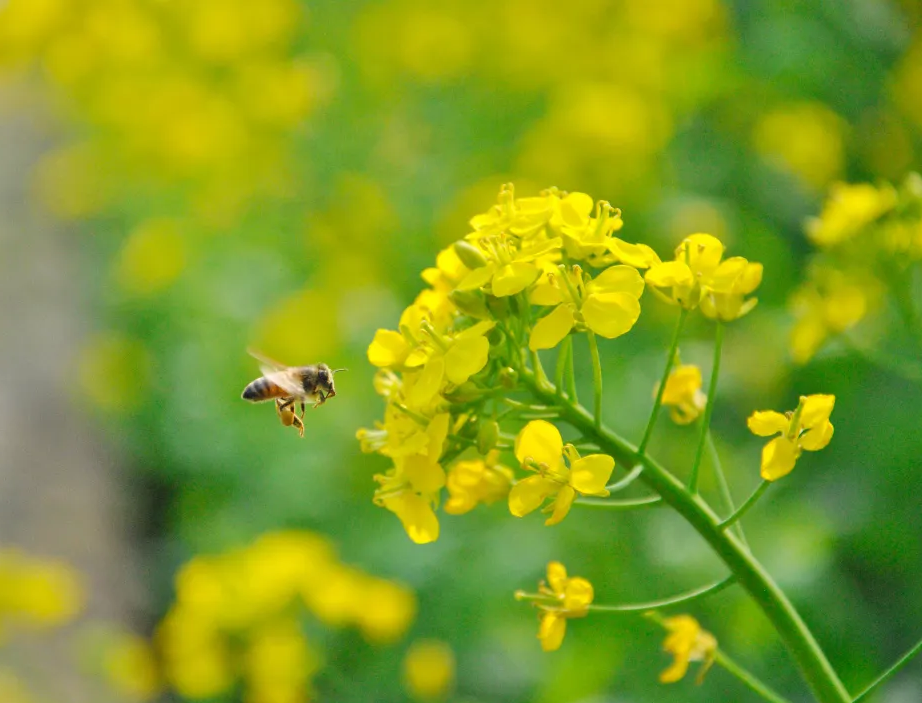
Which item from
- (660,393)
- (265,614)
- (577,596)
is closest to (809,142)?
(265,614)

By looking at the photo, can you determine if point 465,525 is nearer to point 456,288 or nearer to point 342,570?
point 342,570

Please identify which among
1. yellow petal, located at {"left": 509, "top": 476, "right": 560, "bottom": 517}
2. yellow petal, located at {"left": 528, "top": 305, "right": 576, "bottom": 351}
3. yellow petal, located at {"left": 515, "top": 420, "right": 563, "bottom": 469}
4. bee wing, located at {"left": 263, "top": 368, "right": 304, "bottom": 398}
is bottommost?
yellow petal, located at {"left": 509, "top": 476, "right": 560, "bottom": 517}

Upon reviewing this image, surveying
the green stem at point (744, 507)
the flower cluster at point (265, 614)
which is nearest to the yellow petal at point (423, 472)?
the green stem at point (744, 507)

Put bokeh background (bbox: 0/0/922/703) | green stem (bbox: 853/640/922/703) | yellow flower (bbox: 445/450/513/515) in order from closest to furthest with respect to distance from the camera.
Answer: green stem (bbox: 853/640/922/703), yellow flower (bbox: 445/450/513/515), bokeh background (bbox: 0/0/922/703)

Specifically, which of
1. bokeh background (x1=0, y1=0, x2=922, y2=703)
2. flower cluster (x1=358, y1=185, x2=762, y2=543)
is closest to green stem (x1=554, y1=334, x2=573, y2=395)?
flower cluster (x1=358, y1=185, x2=762, y2=543)

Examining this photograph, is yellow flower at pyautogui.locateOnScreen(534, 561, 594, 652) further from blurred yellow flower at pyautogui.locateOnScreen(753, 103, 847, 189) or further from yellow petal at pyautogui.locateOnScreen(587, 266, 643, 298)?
blurred yellow flower at pyautogui.locateOnScreen(753, 103, 847, 189)

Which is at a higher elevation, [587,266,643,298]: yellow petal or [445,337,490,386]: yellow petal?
[587,266,643,298]: yellow petal
